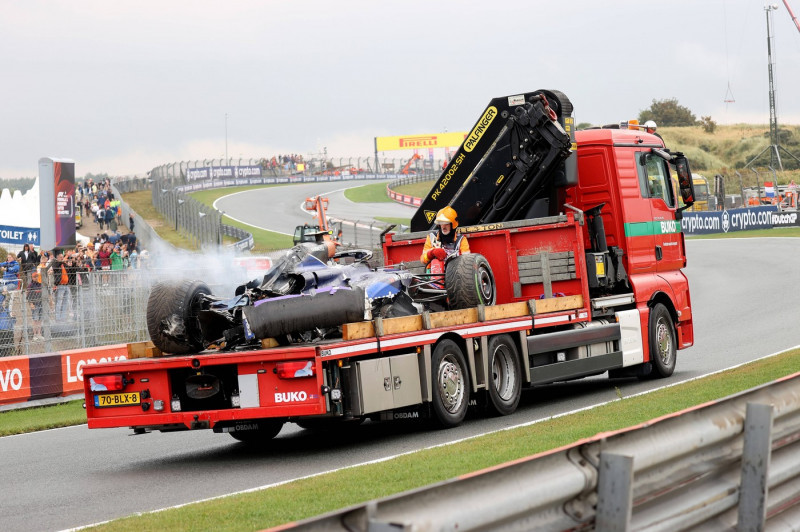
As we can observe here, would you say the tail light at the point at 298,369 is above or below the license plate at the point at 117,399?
above

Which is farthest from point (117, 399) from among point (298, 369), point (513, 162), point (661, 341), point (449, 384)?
point (661, 341)

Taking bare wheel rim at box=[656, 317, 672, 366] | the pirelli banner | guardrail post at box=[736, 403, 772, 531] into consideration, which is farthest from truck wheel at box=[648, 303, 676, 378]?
the pirelli banner

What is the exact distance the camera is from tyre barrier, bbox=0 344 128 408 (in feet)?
57.2

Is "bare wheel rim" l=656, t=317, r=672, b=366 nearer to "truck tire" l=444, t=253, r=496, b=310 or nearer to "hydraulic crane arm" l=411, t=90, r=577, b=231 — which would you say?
"hydraulic crane arm" l=411, t=90, r=577, b=231

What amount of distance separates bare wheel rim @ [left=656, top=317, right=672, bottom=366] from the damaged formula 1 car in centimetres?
396

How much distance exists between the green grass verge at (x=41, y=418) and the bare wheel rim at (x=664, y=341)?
319 inches

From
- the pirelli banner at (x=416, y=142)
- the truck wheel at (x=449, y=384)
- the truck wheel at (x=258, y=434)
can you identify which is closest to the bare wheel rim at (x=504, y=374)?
the truck wheel at (x=449, y=384)

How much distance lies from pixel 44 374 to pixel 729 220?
42.1 meters

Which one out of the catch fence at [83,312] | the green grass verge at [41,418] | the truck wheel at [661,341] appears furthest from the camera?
the catch fence at [83,312]

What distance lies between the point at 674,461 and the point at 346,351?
5.80 meters

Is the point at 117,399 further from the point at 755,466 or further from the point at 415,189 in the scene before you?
the point at 415,189

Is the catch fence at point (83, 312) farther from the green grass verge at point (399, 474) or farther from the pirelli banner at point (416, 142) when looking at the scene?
the pirelli banner at point (416, 142)

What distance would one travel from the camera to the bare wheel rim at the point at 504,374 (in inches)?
497

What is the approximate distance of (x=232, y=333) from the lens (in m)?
10.8
